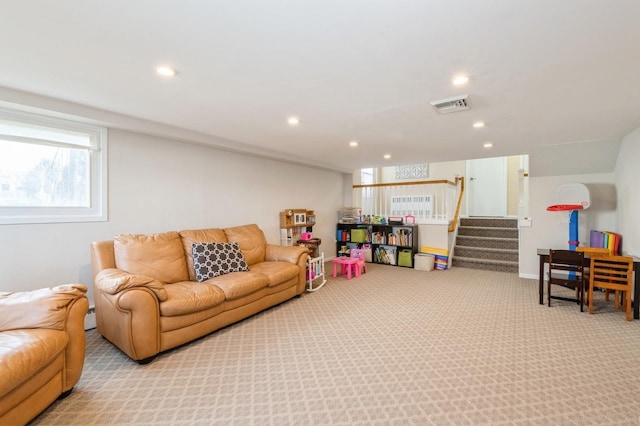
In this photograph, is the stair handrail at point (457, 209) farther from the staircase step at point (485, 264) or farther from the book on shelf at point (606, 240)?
the book on shelf at point (606, 240)

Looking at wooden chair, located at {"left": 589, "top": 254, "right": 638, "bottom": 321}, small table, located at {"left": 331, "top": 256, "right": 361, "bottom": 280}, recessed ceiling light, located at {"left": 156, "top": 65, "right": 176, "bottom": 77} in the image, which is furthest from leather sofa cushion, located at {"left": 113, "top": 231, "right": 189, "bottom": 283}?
wooden chair, located at {"left": 589, "top": 254, "right": 638, "bottom": 321}

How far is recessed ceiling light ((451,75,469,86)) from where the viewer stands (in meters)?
2.09

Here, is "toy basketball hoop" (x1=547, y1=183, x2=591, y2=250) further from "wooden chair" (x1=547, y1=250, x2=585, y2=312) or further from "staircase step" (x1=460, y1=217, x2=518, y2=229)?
"staircase step" (x1=460, y1=217, x2=518, y2=229)

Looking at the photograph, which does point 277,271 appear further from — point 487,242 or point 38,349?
point 487,242

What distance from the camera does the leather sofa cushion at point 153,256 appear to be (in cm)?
279

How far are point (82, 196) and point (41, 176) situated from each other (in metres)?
0.35

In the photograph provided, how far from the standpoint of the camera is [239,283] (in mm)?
2938

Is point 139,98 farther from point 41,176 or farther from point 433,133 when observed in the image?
point 433,133

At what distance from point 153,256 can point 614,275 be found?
5.11 m

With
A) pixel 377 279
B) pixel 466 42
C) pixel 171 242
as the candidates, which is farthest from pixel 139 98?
pixel 377 279

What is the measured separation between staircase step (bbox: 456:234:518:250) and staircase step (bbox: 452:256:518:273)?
0.48 metres

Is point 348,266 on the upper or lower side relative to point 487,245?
lower

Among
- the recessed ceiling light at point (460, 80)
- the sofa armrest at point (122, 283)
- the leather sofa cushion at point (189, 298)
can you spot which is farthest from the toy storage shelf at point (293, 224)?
the recessed ceiling light at point (460, 80)

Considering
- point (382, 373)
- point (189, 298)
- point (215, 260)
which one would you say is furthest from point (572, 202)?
point (189, 298)
